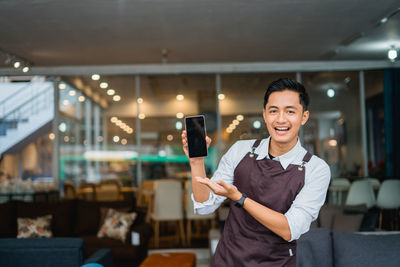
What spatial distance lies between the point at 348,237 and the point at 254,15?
2.89 meters

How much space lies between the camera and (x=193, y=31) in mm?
Answer: 5621

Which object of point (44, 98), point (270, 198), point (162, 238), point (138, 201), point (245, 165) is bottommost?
point (162, 238)

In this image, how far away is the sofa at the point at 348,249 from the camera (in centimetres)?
277

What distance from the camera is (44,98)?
25.3 feet

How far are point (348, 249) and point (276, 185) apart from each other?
1.66 m

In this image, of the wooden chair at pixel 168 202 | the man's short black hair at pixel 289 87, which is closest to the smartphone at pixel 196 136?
the man's short black hair at pixel 289 87

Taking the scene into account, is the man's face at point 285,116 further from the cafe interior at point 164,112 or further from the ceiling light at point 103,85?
the ceiling light at point 103,85

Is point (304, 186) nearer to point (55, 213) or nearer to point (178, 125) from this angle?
point (55, 213)

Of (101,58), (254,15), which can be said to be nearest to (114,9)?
(254,15)

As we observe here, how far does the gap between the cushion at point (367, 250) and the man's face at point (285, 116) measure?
5.45 feet

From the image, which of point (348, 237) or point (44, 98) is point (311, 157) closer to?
point (348, 237)

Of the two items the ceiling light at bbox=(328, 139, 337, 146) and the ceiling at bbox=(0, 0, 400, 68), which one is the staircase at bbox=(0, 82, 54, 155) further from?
the ceiling light at bbox=(328, 139, 337, 146)

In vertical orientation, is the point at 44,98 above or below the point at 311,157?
above

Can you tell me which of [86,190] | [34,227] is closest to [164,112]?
[86,190]
